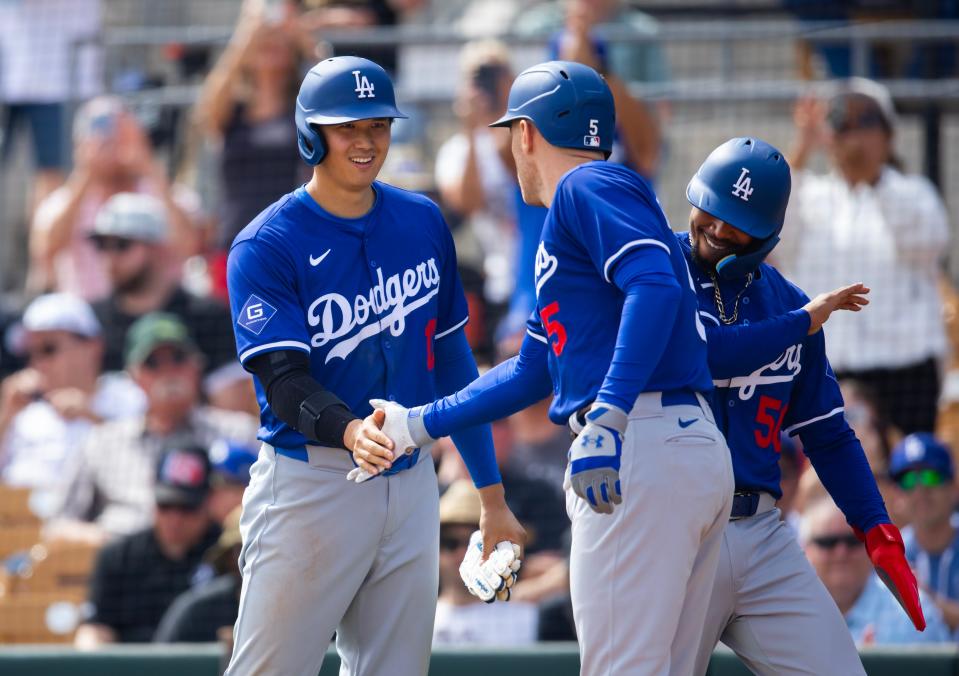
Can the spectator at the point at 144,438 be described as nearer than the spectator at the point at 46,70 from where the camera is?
Yes

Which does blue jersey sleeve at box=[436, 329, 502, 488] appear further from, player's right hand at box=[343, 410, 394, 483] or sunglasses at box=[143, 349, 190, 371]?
sunglasses at box=[143, 349, 190, 371]

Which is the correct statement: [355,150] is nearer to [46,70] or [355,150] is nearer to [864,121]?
[864,121]

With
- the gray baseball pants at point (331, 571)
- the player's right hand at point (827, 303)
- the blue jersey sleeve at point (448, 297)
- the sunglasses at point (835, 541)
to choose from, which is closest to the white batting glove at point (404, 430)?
the gray baseball pants at point (331, 571)

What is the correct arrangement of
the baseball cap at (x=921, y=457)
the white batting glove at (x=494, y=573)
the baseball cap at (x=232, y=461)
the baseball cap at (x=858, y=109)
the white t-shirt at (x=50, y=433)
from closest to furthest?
1. the white batting glove at (x=494, y=573)
2. the baseball cap at (x=921, y=457)
3. the baseball cap at (x=232, y=461)
4. the baseball cap at (x=858, y=109)
5. the white t-shirt at (x=50, y=433)

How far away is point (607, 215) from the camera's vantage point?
10.2ft

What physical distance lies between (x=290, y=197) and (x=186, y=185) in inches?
207

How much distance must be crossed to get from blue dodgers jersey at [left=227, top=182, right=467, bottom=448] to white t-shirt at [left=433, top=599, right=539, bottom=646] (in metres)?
2.24

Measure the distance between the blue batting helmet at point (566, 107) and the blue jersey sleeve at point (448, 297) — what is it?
43 centimetres

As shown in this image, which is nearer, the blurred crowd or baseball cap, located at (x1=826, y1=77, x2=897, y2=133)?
the blurred crowd

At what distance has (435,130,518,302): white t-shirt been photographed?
736 cm

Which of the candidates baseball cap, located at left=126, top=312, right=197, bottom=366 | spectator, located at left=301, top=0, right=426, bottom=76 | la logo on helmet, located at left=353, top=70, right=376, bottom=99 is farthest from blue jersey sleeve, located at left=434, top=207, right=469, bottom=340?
spectator, located at left=301, top=0, right=426, bottom=76

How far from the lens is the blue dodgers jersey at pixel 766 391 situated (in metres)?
3.60

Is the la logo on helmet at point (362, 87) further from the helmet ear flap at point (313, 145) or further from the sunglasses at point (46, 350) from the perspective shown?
the sunglasses at point (46, 350)

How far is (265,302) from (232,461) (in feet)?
9.10
